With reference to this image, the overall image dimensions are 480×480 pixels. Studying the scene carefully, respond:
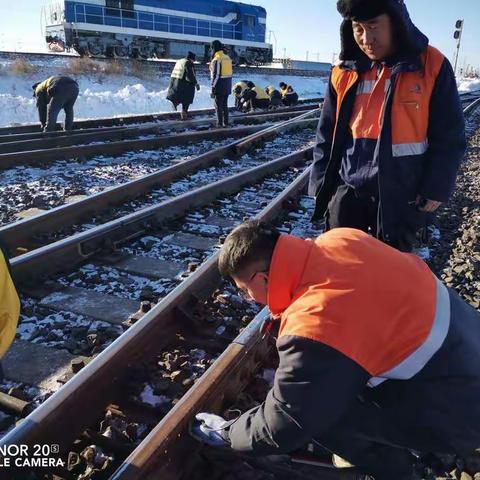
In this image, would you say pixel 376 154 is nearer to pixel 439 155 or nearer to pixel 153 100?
pixel 439 155

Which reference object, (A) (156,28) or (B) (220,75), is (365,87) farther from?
(A) (156,28)

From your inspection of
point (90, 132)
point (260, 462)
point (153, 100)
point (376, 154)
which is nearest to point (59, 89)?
point (90, 132)

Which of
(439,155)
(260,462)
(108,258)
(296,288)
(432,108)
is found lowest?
(260,462)

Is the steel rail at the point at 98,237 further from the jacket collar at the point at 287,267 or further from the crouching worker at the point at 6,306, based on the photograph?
the jacket collar at the point at 287,267

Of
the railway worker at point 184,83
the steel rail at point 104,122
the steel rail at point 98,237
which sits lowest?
the steel rail at point 98,237

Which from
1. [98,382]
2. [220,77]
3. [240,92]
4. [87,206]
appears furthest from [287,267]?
[240,92]

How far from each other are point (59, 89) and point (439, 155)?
936 cm

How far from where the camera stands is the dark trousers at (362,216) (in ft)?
9.99

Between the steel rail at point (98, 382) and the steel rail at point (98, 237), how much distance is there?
1.29m

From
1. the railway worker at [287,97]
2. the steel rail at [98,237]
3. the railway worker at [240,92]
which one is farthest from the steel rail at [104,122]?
the steel rail at [98,237]

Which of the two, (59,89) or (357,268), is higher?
(59,89)

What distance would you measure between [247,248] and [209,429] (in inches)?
35.5

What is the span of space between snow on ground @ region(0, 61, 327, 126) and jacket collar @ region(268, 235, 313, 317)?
15741 mm

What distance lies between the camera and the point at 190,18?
30.0 meters
